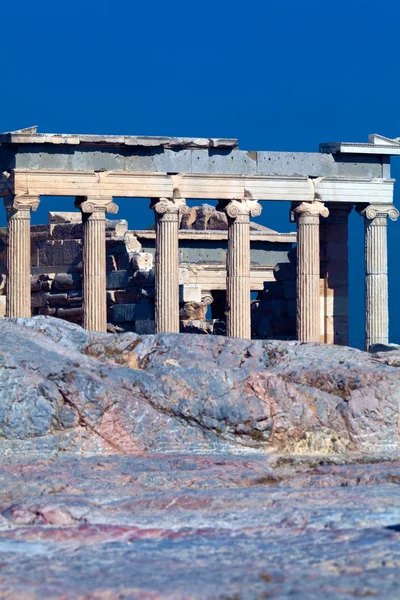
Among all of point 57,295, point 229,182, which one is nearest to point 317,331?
point 229,182

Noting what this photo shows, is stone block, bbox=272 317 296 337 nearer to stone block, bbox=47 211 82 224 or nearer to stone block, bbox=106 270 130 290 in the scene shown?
stone block, bbox=106 270 130 290

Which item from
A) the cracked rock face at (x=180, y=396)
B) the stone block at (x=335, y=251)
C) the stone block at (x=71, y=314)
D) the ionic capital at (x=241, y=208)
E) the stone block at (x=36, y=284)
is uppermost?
the ionic capital at (x=241, y=208)

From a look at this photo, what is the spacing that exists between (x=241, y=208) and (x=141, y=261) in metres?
4.50

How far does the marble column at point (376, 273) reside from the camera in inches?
1496

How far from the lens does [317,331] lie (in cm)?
3712

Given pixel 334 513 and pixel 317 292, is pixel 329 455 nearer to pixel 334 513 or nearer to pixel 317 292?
pixel 334 513

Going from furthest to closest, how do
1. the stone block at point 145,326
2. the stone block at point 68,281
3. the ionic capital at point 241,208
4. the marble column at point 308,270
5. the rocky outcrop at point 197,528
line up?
1. the stone block at point 68,281
2. the stone block at point 145,326
3. the marble column at point 308,270
4. the ionic capital at point 241,208
5. the rocky outcrop at point 197,528

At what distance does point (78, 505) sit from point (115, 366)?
16.2 feet

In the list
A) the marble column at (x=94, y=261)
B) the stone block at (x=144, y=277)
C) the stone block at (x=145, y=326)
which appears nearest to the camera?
the marble column at (x=94, y=261)

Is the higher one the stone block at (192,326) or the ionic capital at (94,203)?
the ionic capital at (94,203)

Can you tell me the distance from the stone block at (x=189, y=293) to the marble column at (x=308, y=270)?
4182mm

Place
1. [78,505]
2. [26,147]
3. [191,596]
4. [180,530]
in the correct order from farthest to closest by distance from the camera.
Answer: [26,147]
[78,505]
[180,530]
[191,596]

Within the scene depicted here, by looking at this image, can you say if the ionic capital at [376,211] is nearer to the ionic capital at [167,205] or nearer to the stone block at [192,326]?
the ionic capital at [167,205]

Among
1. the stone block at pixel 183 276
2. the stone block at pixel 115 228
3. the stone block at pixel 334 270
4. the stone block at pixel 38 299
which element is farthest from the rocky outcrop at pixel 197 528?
the stone block at pixel 38 299
